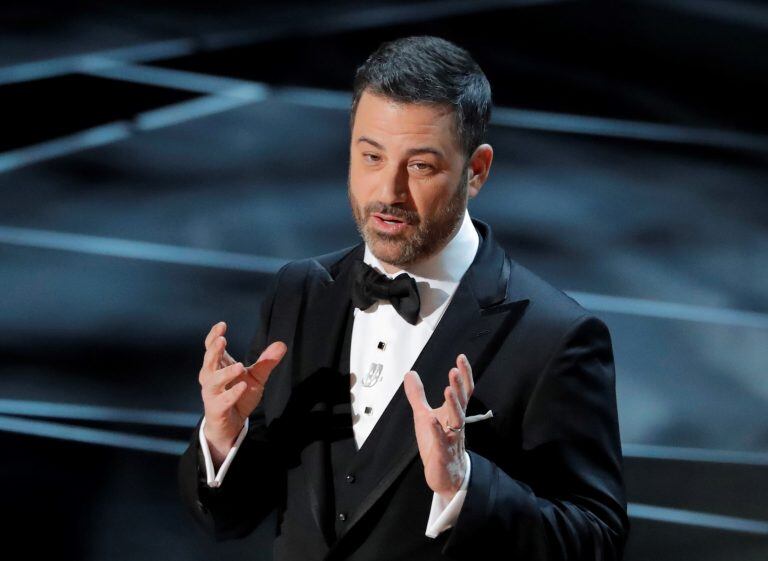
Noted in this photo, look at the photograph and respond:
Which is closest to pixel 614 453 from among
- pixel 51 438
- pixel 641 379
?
pixel 641 379

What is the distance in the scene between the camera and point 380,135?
2008 millimetres

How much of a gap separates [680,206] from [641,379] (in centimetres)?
49

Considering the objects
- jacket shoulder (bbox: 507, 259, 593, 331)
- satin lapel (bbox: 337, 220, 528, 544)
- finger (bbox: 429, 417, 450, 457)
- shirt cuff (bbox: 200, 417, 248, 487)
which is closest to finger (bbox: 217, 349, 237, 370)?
shirt cuff (bbox: 200, 417, 248, 487)

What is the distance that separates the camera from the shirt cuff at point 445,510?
1.82 m

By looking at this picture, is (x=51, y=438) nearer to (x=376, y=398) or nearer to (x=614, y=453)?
(x=376, y=398)

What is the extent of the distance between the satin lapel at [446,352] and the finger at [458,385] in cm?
20

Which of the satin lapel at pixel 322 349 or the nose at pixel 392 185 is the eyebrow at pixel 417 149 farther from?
the satin lapel at pixel 322 349

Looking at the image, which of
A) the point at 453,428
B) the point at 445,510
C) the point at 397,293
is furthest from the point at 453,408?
the point at 397,293

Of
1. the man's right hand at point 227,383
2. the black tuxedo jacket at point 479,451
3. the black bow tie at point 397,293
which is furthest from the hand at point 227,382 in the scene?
the black bow tie at point 397,293

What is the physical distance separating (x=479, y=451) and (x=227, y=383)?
421 millimetres

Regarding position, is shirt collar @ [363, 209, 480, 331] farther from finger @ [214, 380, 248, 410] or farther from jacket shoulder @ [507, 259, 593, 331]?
finger @ [214, 380, 248, 410]

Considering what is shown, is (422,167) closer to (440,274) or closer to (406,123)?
(406,123)

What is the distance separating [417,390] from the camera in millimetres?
1798

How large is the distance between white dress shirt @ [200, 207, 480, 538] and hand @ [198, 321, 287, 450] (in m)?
0.05
